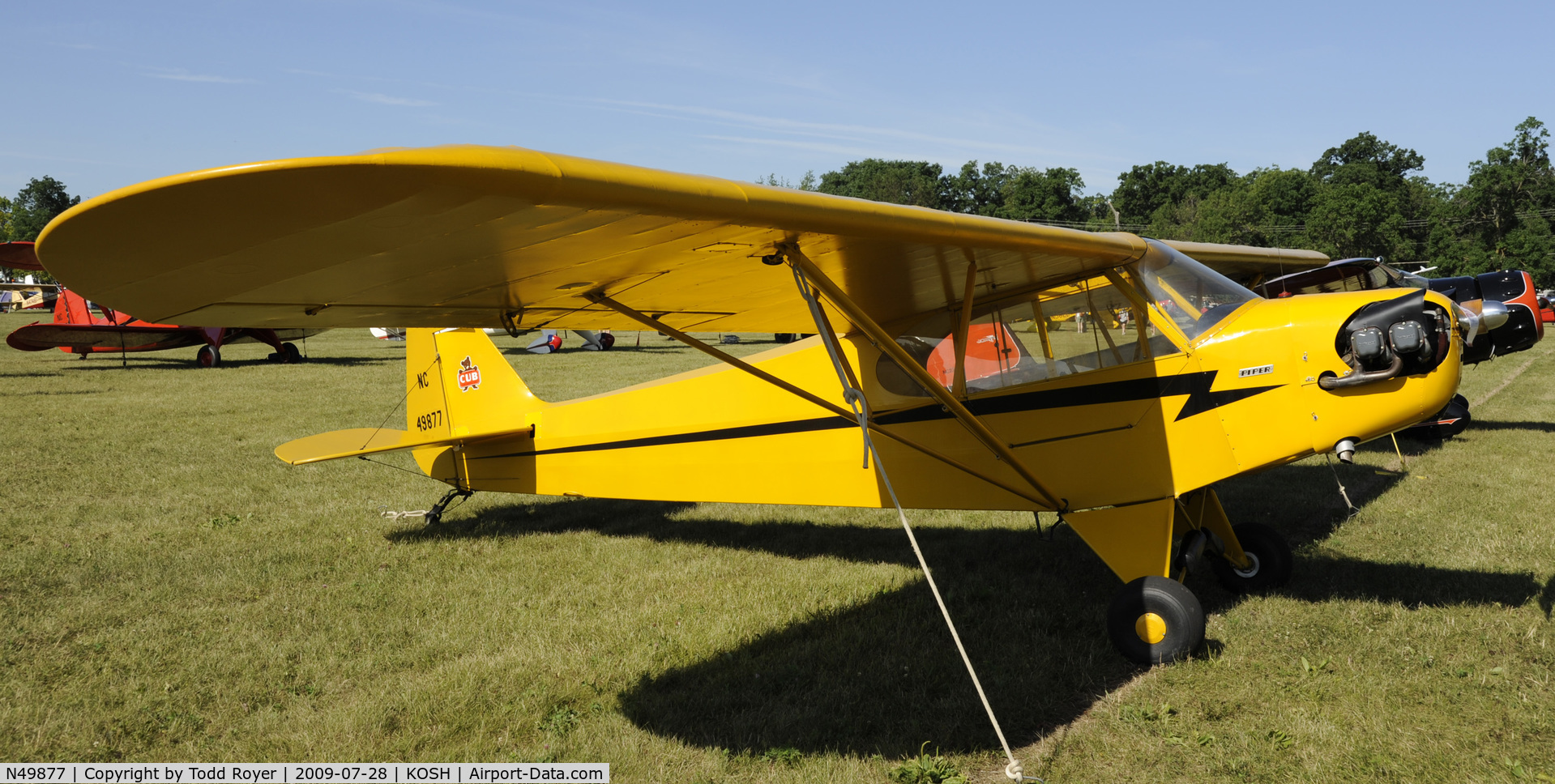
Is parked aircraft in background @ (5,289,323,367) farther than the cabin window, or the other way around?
parked aircraft in background @ (5,289,323,367)

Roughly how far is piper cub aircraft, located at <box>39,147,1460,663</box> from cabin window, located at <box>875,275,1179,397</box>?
0.04 feet

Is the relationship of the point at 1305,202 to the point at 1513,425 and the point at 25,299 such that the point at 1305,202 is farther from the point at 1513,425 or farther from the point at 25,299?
the point at 25,299

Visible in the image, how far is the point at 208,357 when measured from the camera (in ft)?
70.5

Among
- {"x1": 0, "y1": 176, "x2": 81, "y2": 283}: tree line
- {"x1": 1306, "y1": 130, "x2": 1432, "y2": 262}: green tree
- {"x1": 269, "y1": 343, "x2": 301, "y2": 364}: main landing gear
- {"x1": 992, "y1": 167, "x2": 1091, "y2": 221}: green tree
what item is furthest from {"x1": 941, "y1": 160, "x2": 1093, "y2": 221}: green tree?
{"x1": 0, "y1": 176, "x2": 81, "y2": 283}: tree line

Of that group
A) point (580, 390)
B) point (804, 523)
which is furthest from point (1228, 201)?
point (804, 523)

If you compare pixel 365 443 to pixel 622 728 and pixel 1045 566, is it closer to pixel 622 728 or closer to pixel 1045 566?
pixel 622 728

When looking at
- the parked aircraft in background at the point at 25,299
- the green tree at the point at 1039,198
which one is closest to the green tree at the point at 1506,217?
the green tree at the point at 1039,198

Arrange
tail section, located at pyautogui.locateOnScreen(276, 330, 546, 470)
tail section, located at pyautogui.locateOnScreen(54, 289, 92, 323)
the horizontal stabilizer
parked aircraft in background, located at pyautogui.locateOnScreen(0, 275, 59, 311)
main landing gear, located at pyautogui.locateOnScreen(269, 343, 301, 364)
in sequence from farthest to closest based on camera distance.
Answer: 1. parked aircraft in background, located at pyautogui.locateOnScreen(0, 275, 59, 311)
2. main landing gear, located at pyautogui.locateOnScreen(269, 343, 301, 364)
3. tail section, located at pyautogui.locateOnScreen(54, 289, 92, 323)
4. tail section, located at pyautogui.locateOnScreen(276, 330, 546, 470)
5. the horizontal stabilizer

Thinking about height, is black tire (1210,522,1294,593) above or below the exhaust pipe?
below

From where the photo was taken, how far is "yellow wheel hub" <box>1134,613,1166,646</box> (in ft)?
13.5

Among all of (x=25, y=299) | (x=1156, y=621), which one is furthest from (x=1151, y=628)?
(x=25, y=299)

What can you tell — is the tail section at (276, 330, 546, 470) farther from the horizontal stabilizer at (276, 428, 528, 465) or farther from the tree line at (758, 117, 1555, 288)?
the tree line at (758, 117, 1555, 288)

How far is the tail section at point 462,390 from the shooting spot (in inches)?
277

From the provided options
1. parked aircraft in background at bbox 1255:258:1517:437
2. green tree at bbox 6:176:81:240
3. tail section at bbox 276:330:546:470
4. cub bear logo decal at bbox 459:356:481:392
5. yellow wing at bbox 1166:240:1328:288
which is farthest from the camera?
green tree at bbox 6:176:81:240
